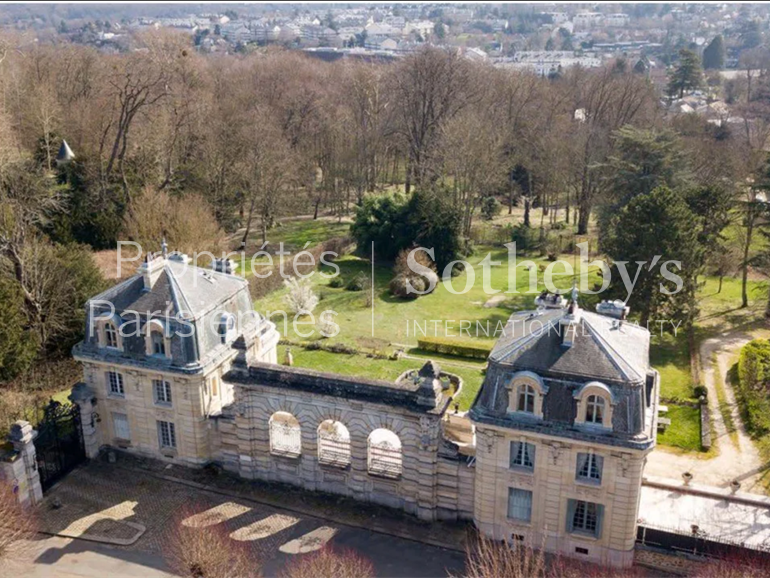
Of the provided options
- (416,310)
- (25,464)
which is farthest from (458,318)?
(25,464)

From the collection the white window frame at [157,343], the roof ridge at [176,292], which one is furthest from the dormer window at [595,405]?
the white window frame at [157,343]

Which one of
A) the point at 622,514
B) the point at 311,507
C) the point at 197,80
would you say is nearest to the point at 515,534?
the point at 622,514

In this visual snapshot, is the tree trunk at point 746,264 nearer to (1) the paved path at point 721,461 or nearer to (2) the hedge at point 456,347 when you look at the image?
(1) the paved path at point 721,461

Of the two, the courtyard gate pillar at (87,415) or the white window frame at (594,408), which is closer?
the white window frame at (594,408)

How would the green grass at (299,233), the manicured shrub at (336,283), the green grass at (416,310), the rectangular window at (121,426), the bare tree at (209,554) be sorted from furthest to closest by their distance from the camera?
the green grass at (299,233)
the manicured shrub at (336,283)
the green grass at (416,310)
the rectangular window at (121,426)
the bare tree at (209,554)

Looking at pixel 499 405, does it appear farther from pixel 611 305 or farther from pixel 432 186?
pixel 432 186

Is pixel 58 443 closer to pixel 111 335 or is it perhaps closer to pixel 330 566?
pixel 111 335

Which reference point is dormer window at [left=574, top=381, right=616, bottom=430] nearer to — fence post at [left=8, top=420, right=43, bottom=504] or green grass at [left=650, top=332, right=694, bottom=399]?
green grass at [left=650, top=332, right=694, bottom=399]
